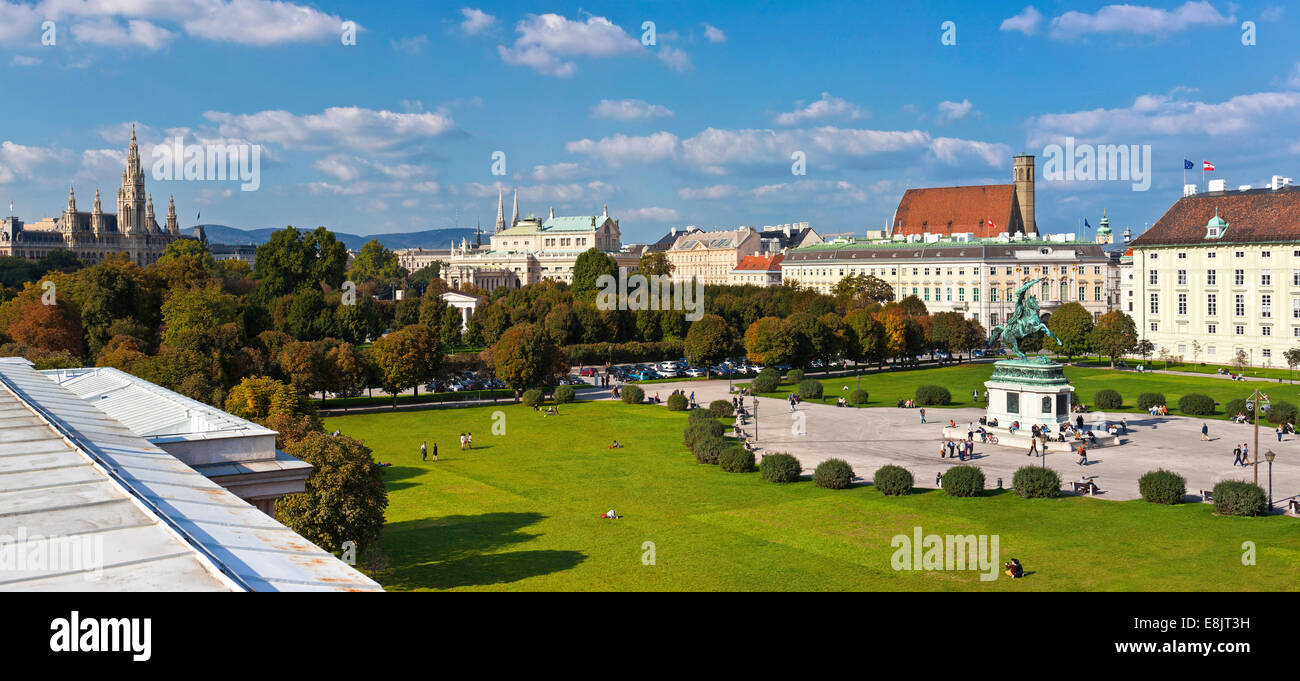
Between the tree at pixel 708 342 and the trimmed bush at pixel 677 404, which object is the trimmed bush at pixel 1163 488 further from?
the tree at pixel 708 342

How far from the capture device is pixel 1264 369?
282ft

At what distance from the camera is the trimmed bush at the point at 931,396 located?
6462 centimetres

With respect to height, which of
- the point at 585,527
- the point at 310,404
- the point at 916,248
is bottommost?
the point at 585,527

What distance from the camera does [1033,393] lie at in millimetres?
49781

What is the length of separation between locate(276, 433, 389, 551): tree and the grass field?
45.0 metres

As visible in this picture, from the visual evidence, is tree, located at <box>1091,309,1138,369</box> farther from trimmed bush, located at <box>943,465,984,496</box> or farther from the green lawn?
trimmed bush, located at <box>943,465,984,496</box>

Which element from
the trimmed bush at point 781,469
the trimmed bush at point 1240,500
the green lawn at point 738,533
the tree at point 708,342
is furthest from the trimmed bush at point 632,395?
the trimmed bush at point 1240,500

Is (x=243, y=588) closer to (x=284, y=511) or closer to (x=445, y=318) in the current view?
(x=284, y=511)

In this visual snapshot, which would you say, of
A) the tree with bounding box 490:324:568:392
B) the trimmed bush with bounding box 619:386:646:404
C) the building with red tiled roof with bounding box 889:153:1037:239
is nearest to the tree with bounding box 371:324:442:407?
the tree with bounding box 490:324:568:392

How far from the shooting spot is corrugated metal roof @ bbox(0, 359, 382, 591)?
808 cm

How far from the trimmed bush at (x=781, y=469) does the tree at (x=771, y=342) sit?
140 ft

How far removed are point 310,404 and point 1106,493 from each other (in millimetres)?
33271

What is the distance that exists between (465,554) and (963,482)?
1841 cm
